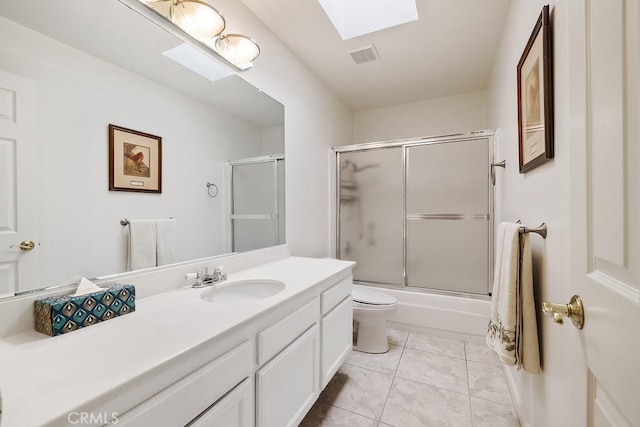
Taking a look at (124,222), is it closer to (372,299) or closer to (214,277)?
(214,277)

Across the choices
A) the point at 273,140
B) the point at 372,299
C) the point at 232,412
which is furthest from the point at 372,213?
the point at 232,412

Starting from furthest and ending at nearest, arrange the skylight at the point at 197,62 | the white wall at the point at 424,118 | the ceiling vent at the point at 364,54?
the white wall at the point at 424,118, the ceiling vent at the point at 364,54, the skylight at the point at 197,62

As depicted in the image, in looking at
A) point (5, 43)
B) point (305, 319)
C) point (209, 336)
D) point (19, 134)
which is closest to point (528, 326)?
point (305, 319)

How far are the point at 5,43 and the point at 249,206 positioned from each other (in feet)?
3.97

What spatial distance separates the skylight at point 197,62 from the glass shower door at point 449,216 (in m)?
1.90

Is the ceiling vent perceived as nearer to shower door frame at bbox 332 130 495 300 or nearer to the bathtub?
shower door frame at bbox 332 130 495 300

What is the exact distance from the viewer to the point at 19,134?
0.87 metres

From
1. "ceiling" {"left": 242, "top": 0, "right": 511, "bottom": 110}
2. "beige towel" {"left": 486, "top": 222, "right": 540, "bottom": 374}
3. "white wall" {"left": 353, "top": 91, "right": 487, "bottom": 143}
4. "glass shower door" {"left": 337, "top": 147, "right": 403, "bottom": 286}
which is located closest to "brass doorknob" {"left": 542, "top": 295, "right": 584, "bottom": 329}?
"beige towel" {"left": 486, "top": 222, "right": 540, "bottom": 374}

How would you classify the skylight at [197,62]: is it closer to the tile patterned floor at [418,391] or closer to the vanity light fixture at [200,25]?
the vanity light fixture at [200,25]

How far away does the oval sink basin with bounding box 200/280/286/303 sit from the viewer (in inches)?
53.8

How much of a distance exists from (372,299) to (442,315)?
2.51 feet

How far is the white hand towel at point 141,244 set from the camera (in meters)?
1.17

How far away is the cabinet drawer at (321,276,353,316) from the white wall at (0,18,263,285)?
77cm

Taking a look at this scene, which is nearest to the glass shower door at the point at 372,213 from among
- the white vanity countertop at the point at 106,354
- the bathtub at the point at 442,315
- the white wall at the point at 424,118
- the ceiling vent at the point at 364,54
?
the bathtub at the point at 442,315
